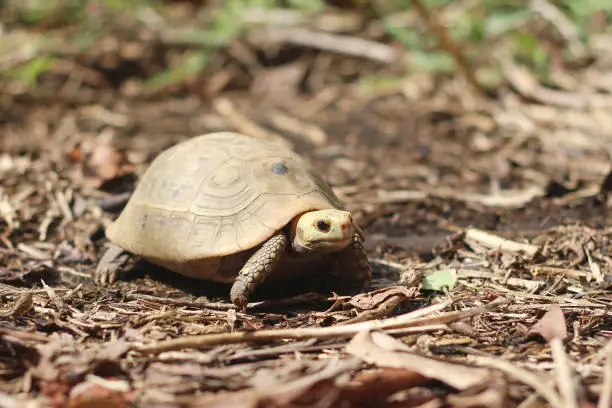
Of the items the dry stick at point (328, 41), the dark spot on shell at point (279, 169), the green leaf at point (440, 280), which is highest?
the dry stick at point (328, 41)

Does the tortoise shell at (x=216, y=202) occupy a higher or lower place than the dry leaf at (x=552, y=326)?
higher

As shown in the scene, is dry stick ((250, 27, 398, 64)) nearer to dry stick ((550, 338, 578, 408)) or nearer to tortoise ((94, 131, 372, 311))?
tortoise ((94, 131, 372, 311))

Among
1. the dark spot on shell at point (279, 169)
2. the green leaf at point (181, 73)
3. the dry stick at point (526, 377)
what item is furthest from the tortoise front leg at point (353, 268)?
the green leaf at point (181, 73)

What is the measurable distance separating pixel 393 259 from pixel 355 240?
28.0 inches

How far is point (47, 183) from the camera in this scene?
553cm

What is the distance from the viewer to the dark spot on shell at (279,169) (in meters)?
3.87

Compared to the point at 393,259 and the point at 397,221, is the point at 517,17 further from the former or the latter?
the point at 393,259

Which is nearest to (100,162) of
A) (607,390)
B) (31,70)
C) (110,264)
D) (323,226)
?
(110,264)

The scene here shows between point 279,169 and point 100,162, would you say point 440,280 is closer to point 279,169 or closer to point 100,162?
point 279,169

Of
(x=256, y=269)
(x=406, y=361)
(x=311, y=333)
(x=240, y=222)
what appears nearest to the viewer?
(x=406, y=361)

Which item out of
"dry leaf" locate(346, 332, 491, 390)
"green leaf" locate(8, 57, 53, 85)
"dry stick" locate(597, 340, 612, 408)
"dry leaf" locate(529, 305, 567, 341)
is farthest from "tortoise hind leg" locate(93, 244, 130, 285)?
"green leaf" locate(8, 57, 53, 85)

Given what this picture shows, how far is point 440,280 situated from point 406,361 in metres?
1.20

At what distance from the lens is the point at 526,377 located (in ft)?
8.33

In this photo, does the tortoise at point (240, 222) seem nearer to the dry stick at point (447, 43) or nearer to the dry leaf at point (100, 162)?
the dry leaf at point (100, 162)
